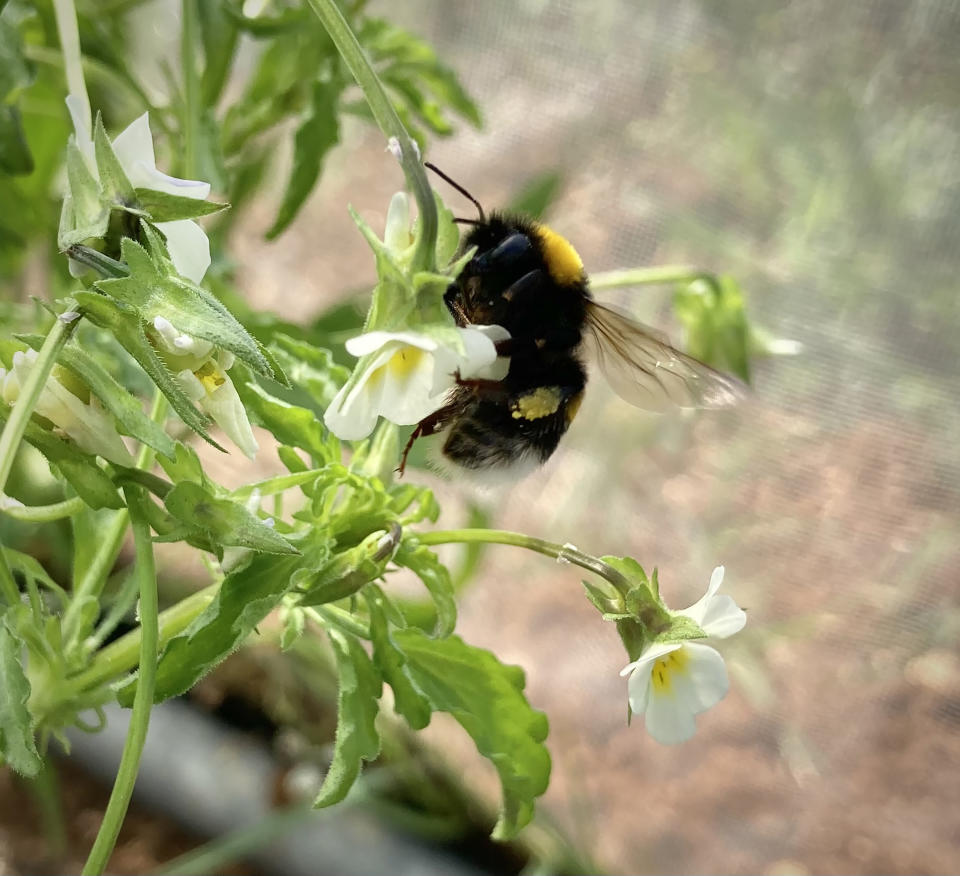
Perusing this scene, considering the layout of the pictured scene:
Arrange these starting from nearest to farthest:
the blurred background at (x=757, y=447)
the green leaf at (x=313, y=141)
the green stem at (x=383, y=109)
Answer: the green stem at (x=383, y=109), the green leaf at (x=313, y=141), the blurred background at (x=757, y=447)

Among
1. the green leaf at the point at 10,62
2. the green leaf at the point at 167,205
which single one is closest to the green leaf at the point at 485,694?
the green leaf at the point at 167,205

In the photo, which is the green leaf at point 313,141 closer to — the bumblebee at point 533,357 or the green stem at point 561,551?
the bumblebee at point 533,357

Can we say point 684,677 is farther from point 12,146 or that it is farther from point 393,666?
point 12,146

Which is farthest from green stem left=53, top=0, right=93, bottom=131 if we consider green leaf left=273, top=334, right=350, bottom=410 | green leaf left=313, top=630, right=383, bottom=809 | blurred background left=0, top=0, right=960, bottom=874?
blurred background left=0, top=0, right=960, bottom=874

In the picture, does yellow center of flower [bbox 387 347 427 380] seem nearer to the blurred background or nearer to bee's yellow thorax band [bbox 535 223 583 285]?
bee's yellow thorax band [bbox 535 223 583 285]

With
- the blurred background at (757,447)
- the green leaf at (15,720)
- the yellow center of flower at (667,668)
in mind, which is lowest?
the blurred background at (757,447)

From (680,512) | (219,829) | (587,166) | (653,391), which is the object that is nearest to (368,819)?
(219,829)
